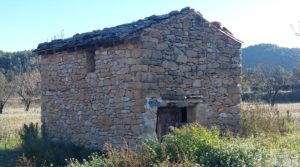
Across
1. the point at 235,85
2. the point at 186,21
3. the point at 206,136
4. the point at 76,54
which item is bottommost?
the point at 206,136

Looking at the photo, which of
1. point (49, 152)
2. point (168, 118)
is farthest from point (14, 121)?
point (168, 118)

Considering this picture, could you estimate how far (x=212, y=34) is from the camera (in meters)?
11.8

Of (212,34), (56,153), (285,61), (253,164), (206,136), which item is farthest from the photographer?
(285,61)

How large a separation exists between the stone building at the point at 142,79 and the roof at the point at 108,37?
0.03m

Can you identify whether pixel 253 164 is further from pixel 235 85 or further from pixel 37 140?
pixel 37 140

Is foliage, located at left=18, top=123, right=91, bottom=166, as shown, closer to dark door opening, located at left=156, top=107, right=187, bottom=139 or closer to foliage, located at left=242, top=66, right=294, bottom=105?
dark door opening, located at left=156, top=107, right=187, bottom=139

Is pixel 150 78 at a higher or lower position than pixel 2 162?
higher

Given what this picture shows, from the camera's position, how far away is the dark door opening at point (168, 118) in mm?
11045

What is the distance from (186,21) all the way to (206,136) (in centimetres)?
412

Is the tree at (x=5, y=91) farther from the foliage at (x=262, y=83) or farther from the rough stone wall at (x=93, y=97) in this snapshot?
the rough stone wall at (x=93, y=97)

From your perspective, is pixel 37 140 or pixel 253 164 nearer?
pixel 253 164

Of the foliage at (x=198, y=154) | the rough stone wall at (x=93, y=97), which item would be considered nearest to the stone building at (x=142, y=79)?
the rough stone wall at (x=93, y=97)

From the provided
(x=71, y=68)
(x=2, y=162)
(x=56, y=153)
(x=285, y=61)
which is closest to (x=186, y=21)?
(x=71, y=68)

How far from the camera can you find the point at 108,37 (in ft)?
34.9
